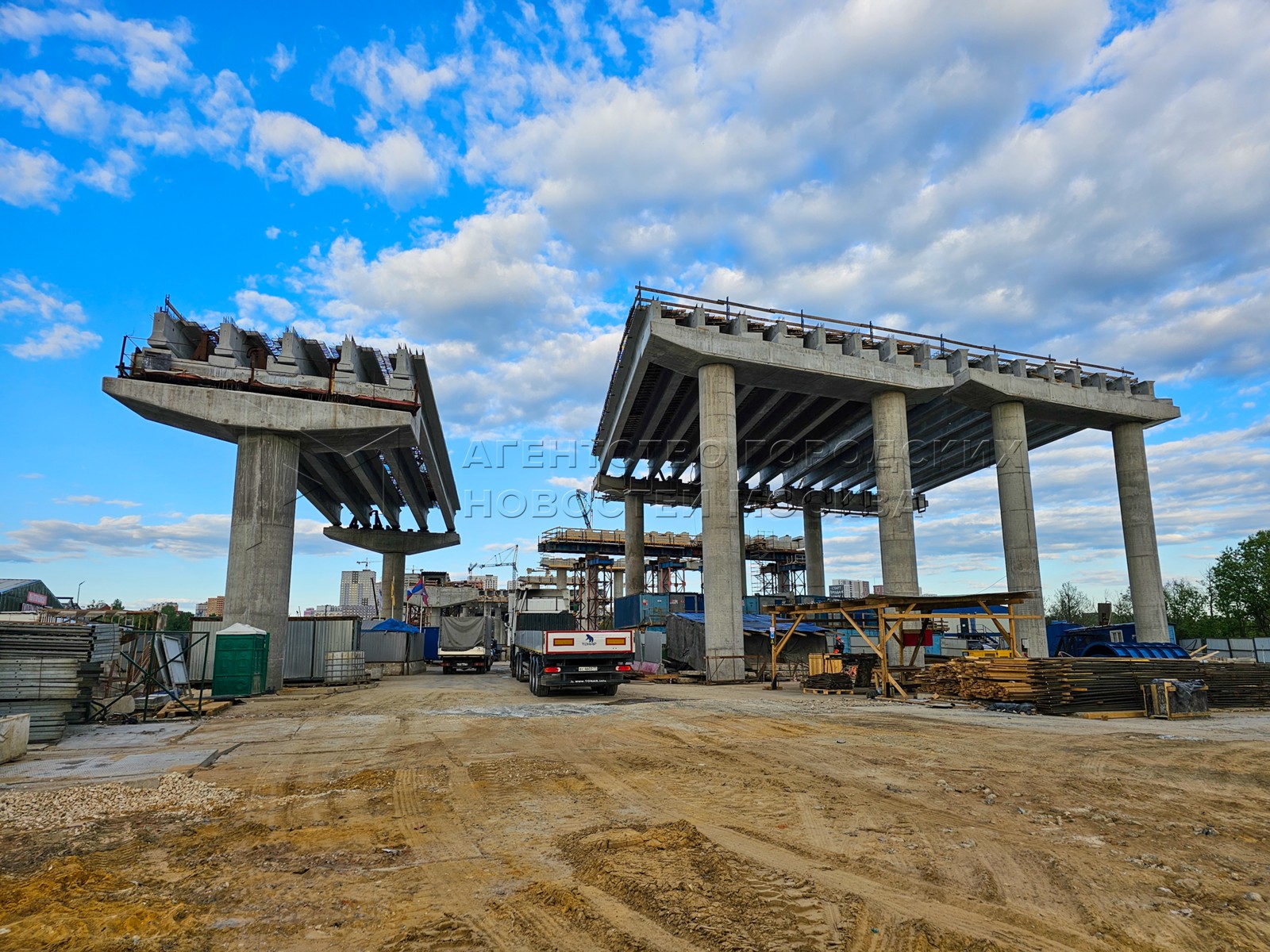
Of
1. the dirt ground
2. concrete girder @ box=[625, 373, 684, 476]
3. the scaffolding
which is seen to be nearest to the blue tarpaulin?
concrete girder @ box=[625, 373, 684, 476]

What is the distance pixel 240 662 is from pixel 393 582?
38.1 meters

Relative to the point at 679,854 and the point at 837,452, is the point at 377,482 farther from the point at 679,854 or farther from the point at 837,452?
the point at 679,854

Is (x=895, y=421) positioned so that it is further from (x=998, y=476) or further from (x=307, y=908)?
(x=307, y=908)

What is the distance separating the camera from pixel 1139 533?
3597 cm

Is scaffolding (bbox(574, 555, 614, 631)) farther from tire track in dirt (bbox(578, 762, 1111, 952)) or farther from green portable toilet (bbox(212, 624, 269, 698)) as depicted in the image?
tire track in dirt (bbox(578, 762, 1111, 952))

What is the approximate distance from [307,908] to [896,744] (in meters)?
8.98

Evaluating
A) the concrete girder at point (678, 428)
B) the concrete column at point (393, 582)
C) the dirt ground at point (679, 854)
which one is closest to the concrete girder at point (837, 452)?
the concrete girder at point (678, 428)

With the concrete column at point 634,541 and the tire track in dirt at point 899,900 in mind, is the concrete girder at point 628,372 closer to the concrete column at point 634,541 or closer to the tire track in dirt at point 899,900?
the concrete column at point 634,541

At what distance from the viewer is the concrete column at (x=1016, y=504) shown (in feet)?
107

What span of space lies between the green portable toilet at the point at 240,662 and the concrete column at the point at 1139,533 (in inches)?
1538

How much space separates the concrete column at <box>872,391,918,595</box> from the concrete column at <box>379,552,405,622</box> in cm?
4194

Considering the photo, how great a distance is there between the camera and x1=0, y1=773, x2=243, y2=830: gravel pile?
6.68 meters

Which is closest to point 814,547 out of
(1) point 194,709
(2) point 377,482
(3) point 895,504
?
(3) point 895,504

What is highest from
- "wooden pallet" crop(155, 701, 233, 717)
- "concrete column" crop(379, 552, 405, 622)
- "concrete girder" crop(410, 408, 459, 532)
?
"concrete girder" crop(410, 408, 459, 532)
